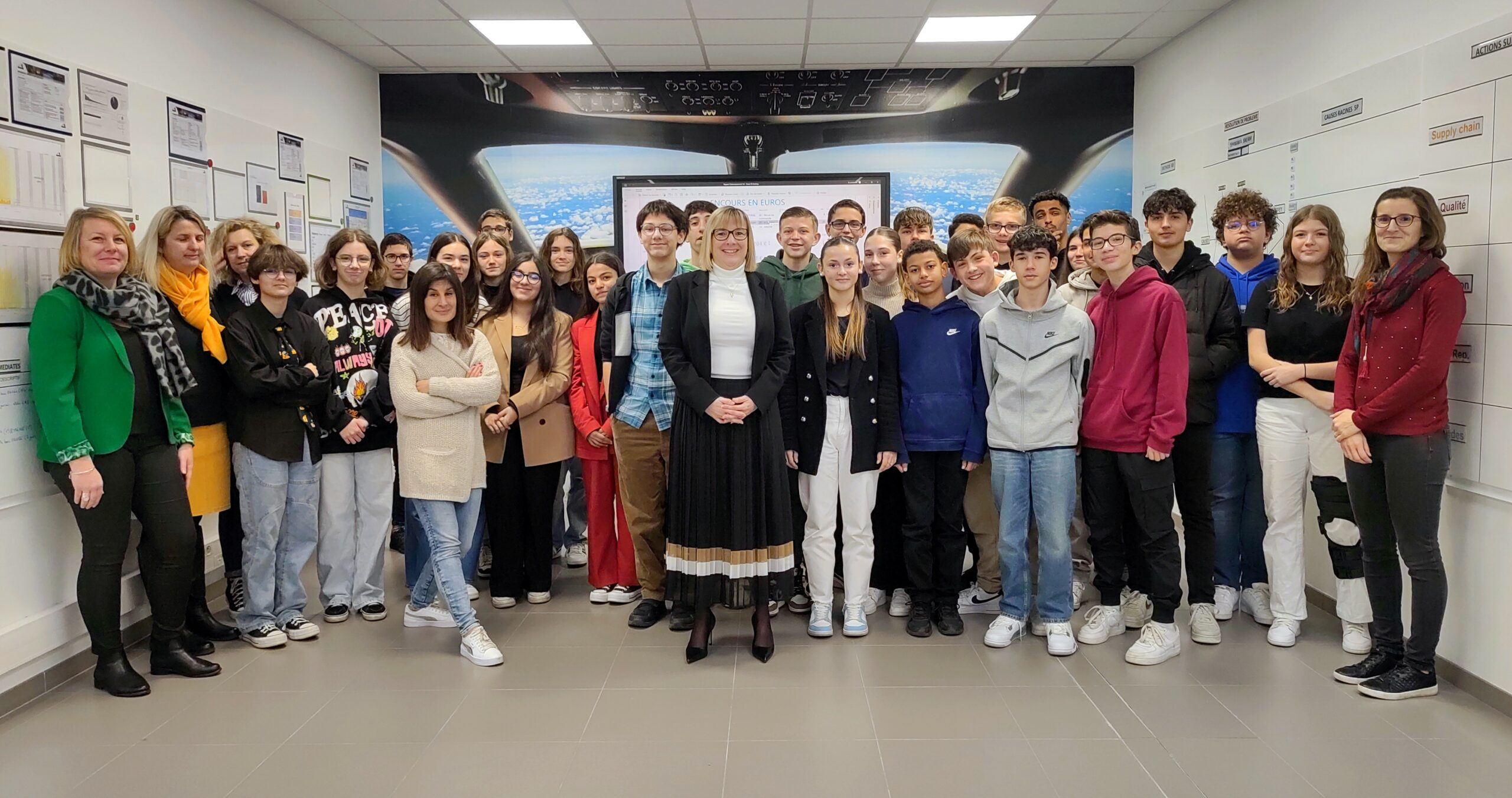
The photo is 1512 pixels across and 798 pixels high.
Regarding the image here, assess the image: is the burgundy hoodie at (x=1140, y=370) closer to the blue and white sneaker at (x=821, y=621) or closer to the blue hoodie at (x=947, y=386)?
the blue hoodie at (x=947, y=386)

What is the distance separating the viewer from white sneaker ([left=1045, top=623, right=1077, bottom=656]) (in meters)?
3.49

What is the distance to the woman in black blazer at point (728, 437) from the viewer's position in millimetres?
3412

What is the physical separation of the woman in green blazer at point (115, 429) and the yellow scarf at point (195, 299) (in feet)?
0.37

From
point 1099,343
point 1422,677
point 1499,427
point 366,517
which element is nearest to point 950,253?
point 1099,343

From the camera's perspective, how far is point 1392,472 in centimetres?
306

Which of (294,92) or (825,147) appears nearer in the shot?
(294,92)

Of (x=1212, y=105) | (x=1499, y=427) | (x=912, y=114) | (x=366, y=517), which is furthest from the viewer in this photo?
(x=912, y=114)

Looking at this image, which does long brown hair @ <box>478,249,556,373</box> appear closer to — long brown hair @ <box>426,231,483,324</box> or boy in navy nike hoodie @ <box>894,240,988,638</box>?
long brown hair @ <box>426,231,483,324</box>

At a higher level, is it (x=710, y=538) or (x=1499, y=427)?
(x=1499, y=427)

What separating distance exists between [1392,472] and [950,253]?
1.71 metres

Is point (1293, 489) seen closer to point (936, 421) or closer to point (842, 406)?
point (936, 421)

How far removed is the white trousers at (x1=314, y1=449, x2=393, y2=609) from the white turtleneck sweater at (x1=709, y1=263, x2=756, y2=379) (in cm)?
159

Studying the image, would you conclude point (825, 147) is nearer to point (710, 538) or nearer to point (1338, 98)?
point (1338, 98)

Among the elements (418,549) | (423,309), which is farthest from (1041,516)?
(418,549)
